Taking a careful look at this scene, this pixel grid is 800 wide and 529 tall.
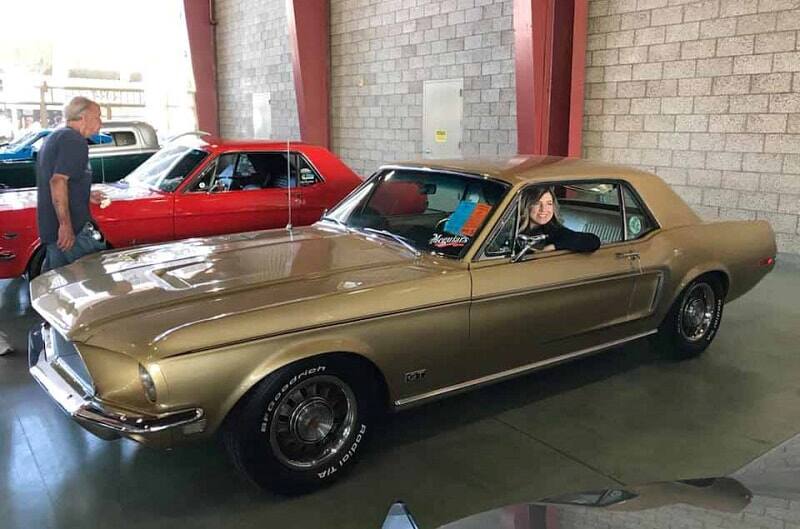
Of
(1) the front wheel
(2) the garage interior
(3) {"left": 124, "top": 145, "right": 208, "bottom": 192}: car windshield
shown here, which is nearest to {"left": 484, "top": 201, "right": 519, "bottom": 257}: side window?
(2) the garage interior

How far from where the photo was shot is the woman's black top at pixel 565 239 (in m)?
3.74

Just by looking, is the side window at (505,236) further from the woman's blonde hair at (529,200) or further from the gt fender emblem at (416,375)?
the gt fender emblem at (416,375)

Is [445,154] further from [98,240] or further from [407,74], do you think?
[98,240]

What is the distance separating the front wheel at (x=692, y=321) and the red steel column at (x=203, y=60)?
1665cm

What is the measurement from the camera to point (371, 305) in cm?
302

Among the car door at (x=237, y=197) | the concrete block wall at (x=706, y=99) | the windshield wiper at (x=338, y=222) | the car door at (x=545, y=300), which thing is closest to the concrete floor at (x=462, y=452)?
the car door at (x=545, y=300)

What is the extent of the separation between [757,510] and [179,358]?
1.97 meters

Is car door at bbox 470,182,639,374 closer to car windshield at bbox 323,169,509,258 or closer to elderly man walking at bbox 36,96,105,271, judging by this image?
car windshield at bbox 323,169,509,258

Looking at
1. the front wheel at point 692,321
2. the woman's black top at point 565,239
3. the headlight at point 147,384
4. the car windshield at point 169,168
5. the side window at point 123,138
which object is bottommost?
the front wheel at point 692,321

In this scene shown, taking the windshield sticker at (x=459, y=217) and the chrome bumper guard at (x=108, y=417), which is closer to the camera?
the chrome bumper guard at (x=108, y=417)

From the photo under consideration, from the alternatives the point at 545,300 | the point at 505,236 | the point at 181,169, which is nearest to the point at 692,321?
the point at 545,300

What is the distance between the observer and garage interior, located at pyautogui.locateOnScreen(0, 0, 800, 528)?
9.91ft

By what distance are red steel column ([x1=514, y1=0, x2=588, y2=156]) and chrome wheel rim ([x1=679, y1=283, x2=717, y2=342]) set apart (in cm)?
495

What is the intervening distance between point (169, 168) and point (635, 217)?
4451mm
